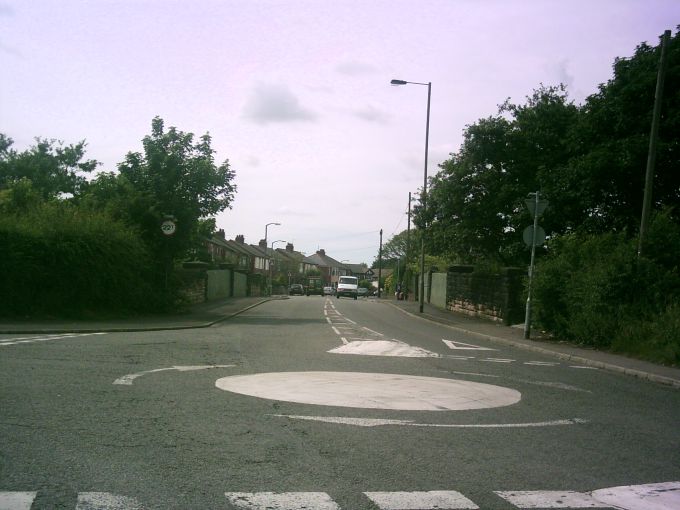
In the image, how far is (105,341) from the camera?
14523 millimetres

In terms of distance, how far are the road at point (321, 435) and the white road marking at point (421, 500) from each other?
20 mm

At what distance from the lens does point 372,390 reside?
355 inches

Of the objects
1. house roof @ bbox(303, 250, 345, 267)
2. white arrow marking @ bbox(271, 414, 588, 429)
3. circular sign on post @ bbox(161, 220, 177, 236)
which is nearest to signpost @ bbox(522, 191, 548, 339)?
white arrow marking @ bbox(271, 414, 588, 429)

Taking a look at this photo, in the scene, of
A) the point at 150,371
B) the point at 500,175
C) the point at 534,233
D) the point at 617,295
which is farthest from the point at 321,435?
the point at 500,175

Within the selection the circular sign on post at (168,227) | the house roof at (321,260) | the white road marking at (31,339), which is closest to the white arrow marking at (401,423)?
the white road marking at (31,339)

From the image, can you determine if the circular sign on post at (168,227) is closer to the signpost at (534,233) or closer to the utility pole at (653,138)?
the signpost at (534,233)

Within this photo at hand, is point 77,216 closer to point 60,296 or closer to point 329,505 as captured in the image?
point 60,296

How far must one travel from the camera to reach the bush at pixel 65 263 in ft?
64.4

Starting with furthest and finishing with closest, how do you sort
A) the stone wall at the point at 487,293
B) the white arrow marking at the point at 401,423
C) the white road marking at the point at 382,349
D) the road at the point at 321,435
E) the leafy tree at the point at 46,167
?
the leafy tree at the point at 46,167 < the stone wall at the point at 487,293 < the white road marking at the point at 382,349 < the white arrow marking at the point at 401,423 < the road at the point at 321,435

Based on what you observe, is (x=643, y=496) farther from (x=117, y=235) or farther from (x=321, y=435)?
(x=117, y=235)

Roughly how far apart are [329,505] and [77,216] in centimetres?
1921

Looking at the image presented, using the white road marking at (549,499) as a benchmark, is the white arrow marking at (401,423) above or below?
below

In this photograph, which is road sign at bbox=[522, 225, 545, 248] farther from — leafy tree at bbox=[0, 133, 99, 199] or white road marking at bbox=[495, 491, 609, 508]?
leafy tree at bbox=[0, 133, 99, 199]

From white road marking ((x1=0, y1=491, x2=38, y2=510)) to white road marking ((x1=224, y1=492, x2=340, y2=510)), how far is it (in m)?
1.30
